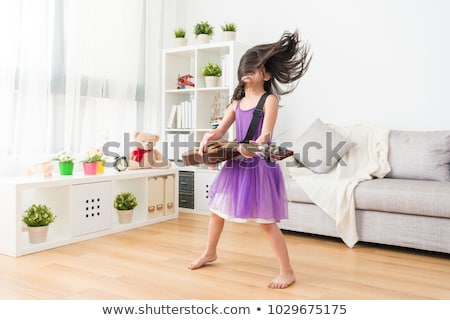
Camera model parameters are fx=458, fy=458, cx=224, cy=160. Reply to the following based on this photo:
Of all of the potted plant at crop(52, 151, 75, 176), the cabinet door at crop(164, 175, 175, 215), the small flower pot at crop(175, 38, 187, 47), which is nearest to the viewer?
the potted plant at crop(52, 151, 75, 176)

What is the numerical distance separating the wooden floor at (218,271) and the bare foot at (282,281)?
0.10 feet

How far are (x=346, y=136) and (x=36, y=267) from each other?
2.22 meters

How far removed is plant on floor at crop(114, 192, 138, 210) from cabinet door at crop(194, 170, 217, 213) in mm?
672

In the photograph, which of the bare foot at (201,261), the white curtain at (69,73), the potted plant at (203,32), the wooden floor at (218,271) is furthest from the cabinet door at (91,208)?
the potted plant at (203,32)

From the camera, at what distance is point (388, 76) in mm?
3434

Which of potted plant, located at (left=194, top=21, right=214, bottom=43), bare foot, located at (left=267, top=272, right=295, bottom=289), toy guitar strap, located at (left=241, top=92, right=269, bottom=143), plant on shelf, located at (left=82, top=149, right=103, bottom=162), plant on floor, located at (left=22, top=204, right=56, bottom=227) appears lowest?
bare foot, located at (left=267, top=272, right=295, bottom=289)

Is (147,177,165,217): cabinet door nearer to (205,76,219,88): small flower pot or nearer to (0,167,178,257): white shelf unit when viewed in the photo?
(0,167,178,257): white shelf unit

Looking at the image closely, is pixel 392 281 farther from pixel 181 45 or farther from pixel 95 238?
pixel 181 45

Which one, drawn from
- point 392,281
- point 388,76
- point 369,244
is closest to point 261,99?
point 392,281

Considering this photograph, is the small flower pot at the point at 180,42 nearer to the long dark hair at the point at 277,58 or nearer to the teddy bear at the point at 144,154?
the teddy bear at the point at 144,154

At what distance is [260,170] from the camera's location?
204 cm

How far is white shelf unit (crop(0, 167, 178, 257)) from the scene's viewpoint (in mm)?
2449

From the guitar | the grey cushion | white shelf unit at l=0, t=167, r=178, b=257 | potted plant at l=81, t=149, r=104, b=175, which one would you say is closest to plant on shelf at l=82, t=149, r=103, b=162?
potted plant at l=81, t=149, r=104, b=175

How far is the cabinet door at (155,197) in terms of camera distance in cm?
340
